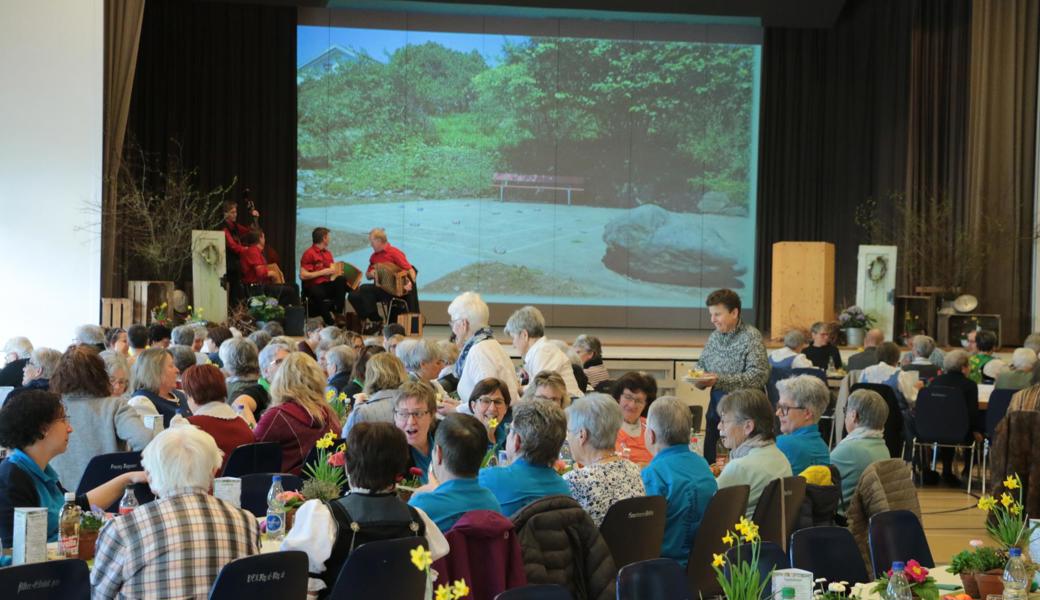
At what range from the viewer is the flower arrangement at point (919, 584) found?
345cm

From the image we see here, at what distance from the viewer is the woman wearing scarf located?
22.9ft

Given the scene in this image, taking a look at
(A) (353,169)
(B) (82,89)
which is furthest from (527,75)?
(B) (82,89)

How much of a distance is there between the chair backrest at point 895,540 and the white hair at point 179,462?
7.24 feet

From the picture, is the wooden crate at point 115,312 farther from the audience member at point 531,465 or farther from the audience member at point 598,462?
the audience member at point 531,465

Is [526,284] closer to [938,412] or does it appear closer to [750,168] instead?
[750,168]

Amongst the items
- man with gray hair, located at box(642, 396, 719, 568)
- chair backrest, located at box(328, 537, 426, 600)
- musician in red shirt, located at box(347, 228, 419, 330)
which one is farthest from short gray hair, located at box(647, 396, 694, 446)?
musician in red shirt, located at box(347, 228, 419, 330)

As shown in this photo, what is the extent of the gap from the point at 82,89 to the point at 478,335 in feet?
24.6

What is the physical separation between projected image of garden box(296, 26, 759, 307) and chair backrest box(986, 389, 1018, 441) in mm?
9659

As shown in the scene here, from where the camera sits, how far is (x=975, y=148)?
16219mm

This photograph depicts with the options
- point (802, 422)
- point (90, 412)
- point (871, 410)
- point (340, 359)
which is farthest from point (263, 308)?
point (871, 410)

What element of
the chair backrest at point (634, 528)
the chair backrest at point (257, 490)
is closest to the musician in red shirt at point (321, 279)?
the chair backrest at point (257, 490)

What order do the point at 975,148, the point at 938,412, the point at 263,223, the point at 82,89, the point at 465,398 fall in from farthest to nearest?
the point at 263,223
the point at 975,148
the point at 82,89
the point at 938,412
the point at 465,398

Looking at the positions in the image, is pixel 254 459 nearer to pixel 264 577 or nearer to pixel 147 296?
pixel 264 577

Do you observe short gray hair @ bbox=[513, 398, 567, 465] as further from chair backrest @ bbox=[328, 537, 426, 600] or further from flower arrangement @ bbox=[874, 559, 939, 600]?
flower arrangement @ bbox=[874, 559, 939, 600]
